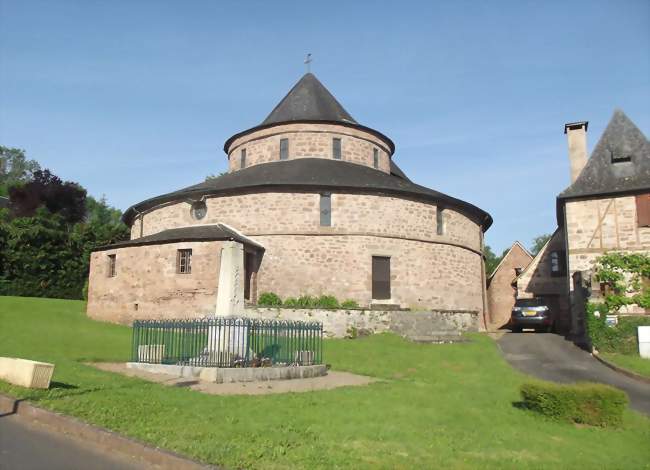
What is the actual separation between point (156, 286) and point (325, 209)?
Result: 790 centimetres

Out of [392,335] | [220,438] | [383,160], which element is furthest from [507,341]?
[220,438]

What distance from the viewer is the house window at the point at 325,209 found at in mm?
24406

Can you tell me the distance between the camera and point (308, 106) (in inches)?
1229

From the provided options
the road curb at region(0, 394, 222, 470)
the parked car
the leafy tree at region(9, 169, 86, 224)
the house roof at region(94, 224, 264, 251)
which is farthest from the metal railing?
the leafy tree at region(9, 169, 86, 224)

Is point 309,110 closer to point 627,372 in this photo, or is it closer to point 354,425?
point 627,372

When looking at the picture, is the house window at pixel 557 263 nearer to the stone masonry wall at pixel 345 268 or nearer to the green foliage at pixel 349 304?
the stone masonry wall at pixel 345 268

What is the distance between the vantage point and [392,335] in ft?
69.2

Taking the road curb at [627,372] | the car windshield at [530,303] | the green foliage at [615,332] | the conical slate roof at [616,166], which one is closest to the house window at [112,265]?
the car windshield at [530,303]

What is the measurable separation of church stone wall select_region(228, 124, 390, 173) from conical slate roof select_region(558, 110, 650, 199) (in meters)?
11.1

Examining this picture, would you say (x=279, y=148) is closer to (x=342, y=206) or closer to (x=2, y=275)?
(x=342, y=206)

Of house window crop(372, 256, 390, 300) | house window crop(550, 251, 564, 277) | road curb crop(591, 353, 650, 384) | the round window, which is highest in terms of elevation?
the round window

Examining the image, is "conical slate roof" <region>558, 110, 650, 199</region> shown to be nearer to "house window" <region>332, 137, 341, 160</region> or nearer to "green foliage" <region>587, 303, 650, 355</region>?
"green foliage" <region>587, 303, 650, 355</region>

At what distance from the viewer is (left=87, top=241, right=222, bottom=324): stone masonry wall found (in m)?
21.1

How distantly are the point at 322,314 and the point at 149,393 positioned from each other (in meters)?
12.2
